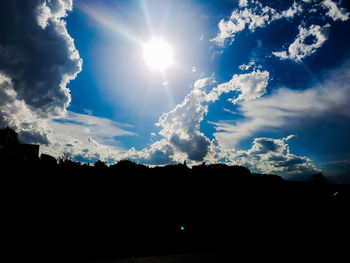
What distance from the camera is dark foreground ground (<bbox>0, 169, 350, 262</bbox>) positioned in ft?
23.2

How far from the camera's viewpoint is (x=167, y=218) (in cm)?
1088

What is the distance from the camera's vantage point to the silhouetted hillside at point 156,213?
25.8 ft

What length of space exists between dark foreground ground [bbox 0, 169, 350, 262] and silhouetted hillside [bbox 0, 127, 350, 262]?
47mm

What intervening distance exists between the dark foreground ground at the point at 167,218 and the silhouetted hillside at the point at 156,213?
0.15 feet

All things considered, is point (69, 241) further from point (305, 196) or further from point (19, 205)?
point (305, 196)

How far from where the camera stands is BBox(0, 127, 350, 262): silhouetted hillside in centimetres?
786

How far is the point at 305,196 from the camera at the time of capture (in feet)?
43.7

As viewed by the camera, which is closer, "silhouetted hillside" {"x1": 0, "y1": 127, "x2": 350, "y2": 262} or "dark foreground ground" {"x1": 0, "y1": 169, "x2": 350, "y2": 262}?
"dark foreground ground" {"x1": 0, "y1": 169, "x2": 350, "y2": 262}

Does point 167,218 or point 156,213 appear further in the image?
point 156,213

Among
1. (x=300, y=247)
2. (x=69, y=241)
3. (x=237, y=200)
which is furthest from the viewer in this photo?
(x=237, y=200)

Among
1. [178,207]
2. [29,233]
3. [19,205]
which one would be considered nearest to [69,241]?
[29,233]

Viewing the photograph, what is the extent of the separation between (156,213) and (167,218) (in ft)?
2.51

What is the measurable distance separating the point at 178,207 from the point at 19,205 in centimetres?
880

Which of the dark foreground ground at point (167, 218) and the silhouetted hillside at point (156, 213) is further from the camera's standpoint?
the silhouetted hillside at point (156, 213)
